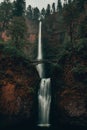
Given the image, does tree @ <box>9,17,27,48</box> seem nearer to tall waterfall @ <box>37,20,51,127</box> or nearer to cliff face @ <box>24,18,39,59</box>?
cliff face @ <box>24,18,39,59</box>

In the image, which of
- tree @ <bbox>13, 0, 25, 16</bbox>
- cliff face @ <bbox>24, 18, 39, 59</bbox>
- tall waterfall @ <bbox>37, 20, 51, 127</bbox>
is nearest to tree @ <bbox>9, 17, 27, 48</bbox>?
tree @ <bbox>13, 0, 25, 16</bbox>

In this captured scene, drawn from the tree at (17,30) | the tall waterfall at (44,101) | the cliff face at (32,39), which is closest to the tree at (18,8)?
the cliff face at (32,39)

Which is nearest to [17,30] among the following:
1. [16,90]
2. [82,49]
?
[16,90]

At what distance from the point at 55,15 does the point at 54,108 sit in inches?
1758

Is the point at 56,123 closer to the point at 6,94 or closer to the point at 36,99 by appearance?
the point at 36,99

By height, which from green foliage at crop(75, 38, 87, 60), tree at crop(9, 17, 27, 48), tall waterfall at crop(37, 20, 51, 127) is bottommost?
tall waterfall at crop(37, 20, 51, 127)

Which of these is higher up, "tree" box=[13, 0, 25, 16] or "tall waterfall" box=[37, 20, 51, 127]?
"tree" box=[13, 0, 25, 16]

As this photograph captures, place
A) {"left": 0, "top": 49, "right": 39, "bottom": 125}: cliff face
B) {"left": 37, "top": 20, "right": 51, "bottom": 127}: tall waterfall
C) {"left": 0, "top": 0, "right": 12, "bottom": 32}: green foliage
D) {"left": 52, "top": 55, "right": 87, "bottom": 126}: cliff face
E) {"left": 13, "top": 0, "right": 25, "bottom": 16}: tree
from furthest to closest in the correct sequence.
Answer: {"left": 0, "top": 0, "right": 12, "bottom": 32}: green foliage < {"left": 13, "top": 0, "right": 25, "bottom": 16}: tree < {"left": 37, "top": 20, "right": 51, "bottom": 127}: tall waterfall < {"left": 0, "top": 49, "right": 39, "bottom": 125}: cliff face < {"left": 52, "top": 55, "right": 87, "bottom": 126}: cliff face

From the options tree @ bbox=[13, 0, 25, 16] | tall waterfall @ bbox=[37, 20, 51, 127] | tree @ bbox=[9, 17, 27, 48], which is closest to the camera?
tall waterfall @ bbox=[37, 20, 51, 127]

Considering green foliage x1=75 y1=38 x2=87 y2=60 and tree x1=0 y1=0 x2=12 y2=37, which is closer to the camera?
green foliage x1=75 y1=38 x2=87 y2=60

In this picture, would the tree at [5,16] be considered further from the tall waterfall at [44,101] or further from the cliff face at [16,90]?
the tall waterfall at [44,101]

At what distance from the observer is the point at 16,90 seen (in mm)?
39812

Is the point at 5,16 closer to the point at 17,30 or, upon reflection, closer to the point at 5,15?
the point at 5,15

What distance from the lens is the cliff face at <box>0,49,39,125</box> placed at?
3872 cm
